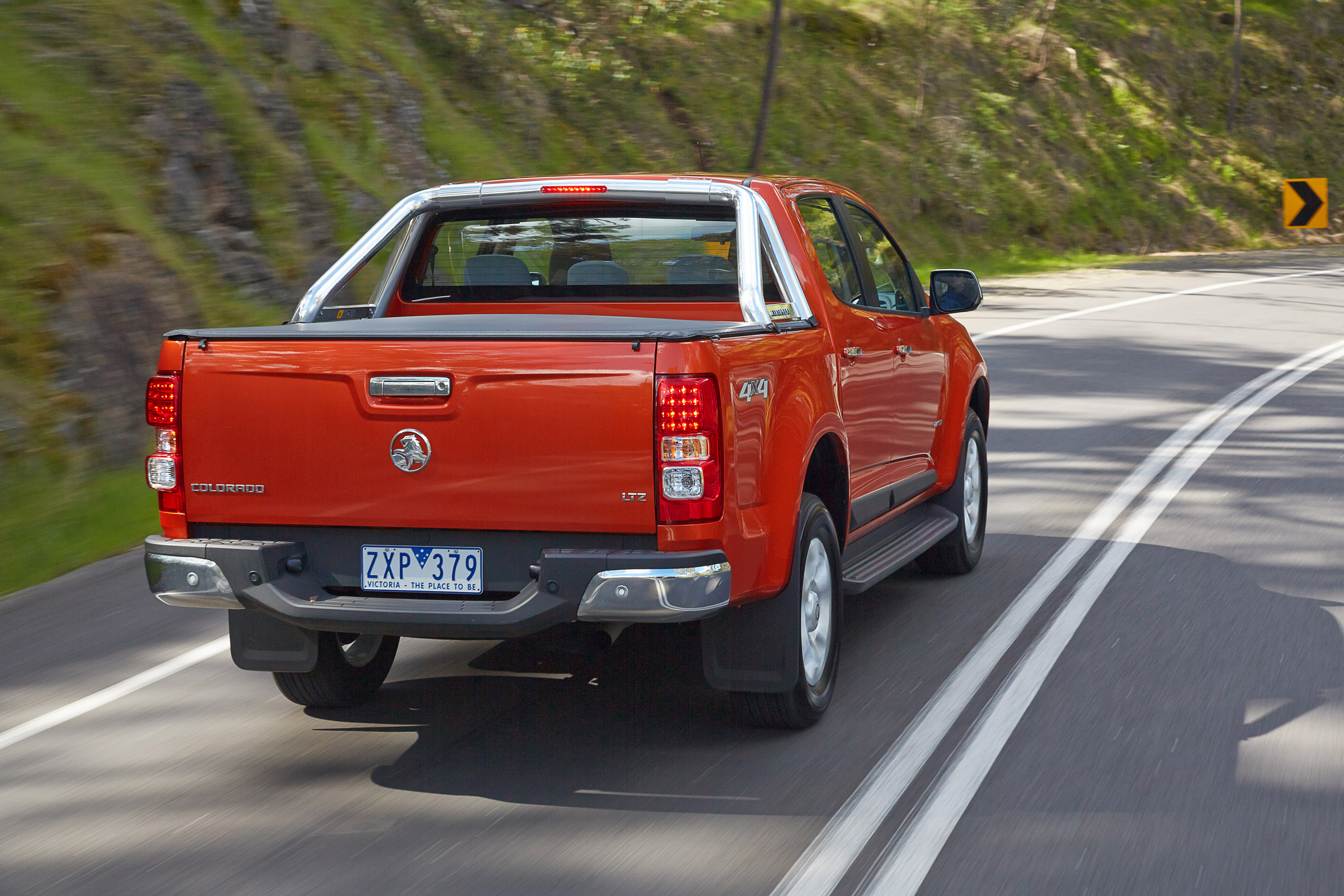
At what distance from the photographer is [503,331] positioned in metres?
4.45

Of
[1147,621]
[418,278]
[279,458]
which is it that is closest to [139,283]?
[418,278]

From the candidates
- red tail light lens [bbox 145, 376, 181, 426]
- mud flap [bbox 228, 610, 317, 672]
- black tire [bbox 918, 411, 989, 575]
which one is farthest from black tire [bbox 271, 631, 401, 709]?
black tire [bbox 918, 411, 989, 575]

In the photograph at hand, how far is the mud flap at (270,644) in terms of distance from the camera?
503 cm

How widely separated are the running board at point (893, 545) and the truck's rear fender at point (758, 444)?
68cm

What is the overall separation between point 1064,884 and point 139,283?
949cm

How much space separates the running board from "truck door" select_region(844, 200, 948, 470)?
0.89 ft

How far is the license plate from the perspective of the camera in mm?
4496

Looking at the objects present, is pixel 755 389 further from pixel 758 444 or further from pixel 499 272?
pixel 499 272

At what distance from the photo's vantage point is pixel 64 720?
531 cm

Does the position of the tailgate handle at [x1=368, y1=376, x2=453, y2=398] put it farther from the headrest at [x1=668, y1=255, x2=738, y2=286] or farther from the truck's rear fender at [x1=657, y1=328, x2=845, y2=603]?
the headrest at [x1=668, y1=255, x2=738, y2=286]

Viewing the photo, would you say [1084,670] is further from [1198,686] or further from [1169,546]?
[1169,546]

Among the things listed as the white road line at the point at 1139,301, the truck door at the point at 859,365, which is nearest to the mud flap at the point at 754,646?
the truck door at the point at 859,365

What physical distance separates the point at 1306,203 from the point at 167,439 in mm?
28581

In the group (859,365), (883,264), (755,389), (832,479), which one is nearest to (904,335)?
(883,264)
